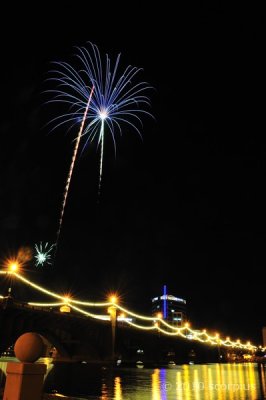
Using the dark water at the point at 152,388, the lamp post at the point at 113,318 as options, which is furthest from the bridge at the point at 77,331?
the dark water at the point at 152,388

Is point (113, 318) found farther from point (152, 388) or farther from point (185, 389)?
point (185, 389)

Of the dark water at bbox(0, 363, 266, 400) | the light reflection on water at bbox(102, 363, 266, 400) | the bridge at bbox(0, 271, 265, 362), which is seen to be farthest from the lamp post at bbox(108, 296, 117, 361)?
the light reflection on water at bbox(102, 363, 266, 400)

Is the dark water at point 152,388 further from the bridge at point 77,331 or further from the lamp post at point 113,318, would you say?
the lamp post at point 113,318

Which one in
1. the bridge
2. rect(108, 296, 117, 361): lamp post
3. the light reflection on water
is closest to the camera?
the light reflection on water

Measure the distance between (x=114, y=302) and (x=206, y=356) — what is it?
92857 millimetres

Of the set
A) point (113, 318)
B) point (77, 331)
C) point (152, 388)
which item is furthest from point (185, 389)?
point (113, 318)

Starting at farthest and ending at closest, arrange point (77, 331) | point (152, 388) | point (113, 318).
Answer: point (113, 318), point (77, 331), point (152, 388)

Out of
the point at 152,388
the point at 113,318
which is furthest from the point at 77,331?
the point at 152,388

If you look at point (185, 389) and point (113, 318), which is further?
point (113, 318)

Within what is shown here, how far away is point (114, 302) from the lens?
10075 centimetres

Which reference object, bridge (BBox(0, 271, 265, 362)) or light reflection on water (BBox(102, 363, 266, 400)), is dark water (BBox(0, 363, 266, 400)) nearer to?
light reflection on water (BBox(102, 363, 266, 400))

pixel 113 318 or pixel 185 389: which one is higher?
pixel 113 318

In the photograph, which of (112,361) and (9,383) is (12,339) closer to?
(112,361)

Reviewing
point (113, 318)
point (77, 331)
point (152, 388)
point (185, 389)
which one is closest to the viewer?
point (185, 389)
